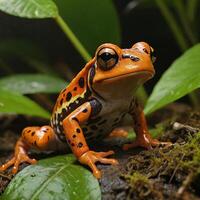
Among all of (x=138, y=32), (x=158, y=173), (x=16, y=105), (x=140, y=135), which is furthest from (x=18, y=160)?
(x=138, y=32)

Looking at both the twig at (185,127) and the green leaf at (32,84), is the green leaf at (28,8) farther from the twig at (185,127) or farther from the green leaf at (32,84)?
the twig at (185,127)

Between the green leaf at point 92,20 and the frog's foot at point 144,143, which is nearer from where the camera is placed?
the frog's foot at point 144,143

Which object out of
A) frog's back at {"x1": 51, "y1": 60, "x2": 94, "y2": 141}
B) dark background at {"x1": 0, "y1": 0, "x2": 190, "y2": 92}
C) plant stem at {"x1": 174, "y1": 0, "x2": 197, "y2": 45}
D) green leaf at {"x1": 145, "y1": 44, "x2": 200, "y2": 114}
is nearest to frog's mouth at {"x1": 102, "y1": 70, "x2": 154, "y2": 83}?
frog's back at {"x1": 51, "y1": 60, "x2": 94, "y2": 141}

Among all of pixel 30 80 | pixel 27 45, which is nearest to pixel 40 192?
pixel 30 80

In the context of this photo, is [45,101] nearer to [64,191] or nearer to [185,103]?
[185,103]

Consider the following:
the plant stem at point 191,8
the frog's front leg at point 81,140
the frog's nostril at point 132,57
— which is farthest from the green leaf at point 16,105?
the plant stem at point 191,8

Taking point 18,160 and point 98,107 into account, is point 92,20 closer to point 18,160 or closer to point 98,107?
point 98,107
